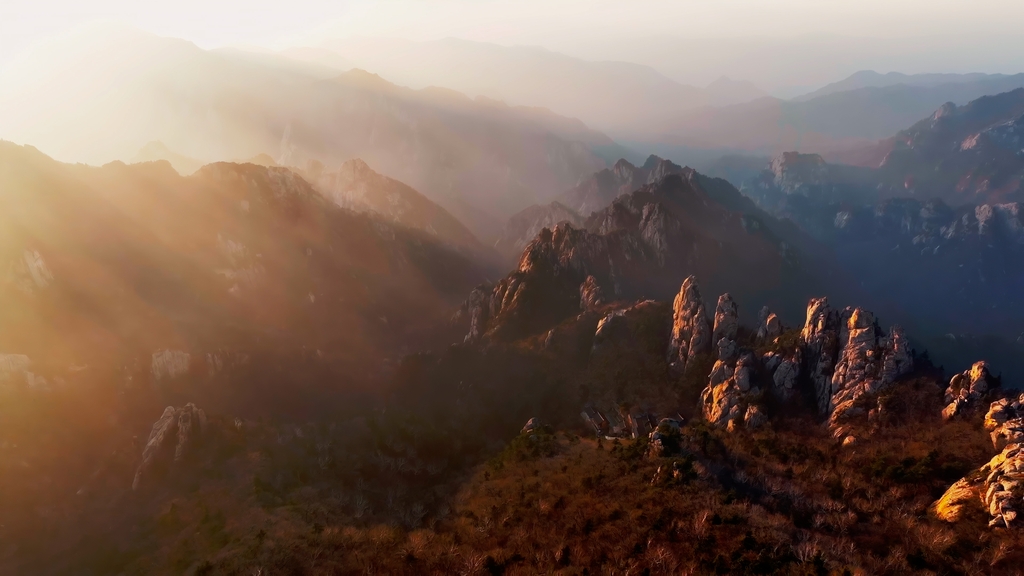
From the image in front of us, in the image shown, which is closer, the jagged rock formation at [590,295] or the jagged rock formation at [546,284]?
the jagged rock formation at [590,295]

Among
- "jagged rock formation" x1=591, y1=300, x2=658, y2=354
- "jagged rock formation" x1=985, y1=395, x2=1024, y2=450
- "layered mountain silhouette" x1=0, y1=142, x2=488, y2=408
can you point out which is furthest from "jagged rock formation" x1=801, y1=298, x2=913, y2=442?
"layered mountain silhouette" x1=0, y1=142, x2=488, y2=408

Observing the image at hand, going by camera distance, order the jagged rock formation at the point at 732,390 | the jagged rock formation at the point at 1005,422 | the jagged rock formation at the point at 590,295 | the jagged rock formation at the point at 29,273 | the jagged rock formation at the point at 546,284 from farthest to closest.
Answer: the jagged rock formation at the point at 546,284, the jagged rock formation at the point at 590,295, the jagged rock formation at the point at 29,273, the jagged rock formation at the point at 732,390, the jagged rock formation at the point at 1005,422

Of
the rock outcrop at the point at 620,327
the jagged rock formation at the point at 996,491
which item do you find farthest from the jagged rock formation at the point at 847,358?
the rock outcrop at the point at 620,327

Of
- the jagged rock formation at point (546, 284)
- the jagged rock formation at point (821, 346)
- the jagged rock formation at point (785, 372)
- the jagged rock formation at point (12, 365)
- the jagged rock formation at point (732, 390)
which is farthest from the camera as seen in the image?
the jagged rock formation at point (546, 284)

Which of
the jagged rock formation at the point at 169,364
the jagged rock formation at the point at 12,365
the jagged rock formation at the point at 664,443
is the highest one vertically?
the jagged rock formation at the point at 12,365

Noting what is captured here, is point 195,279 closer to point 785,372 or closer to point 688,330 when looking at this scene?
point 688,330

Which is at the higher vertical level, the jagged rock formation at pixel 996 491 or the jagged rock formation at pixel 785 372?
the jagged rock formation at pixel 996 491

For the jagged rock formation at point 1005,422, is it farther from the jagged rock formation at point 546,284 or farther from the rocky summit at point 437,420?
the jagged rock formation at point 546,284

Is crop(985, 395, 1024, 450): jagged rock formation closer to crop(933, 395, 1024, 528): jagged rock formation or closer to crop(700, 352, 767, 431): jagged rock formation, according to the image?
crop(933, 395, 1024, 528): jagged rock formation
